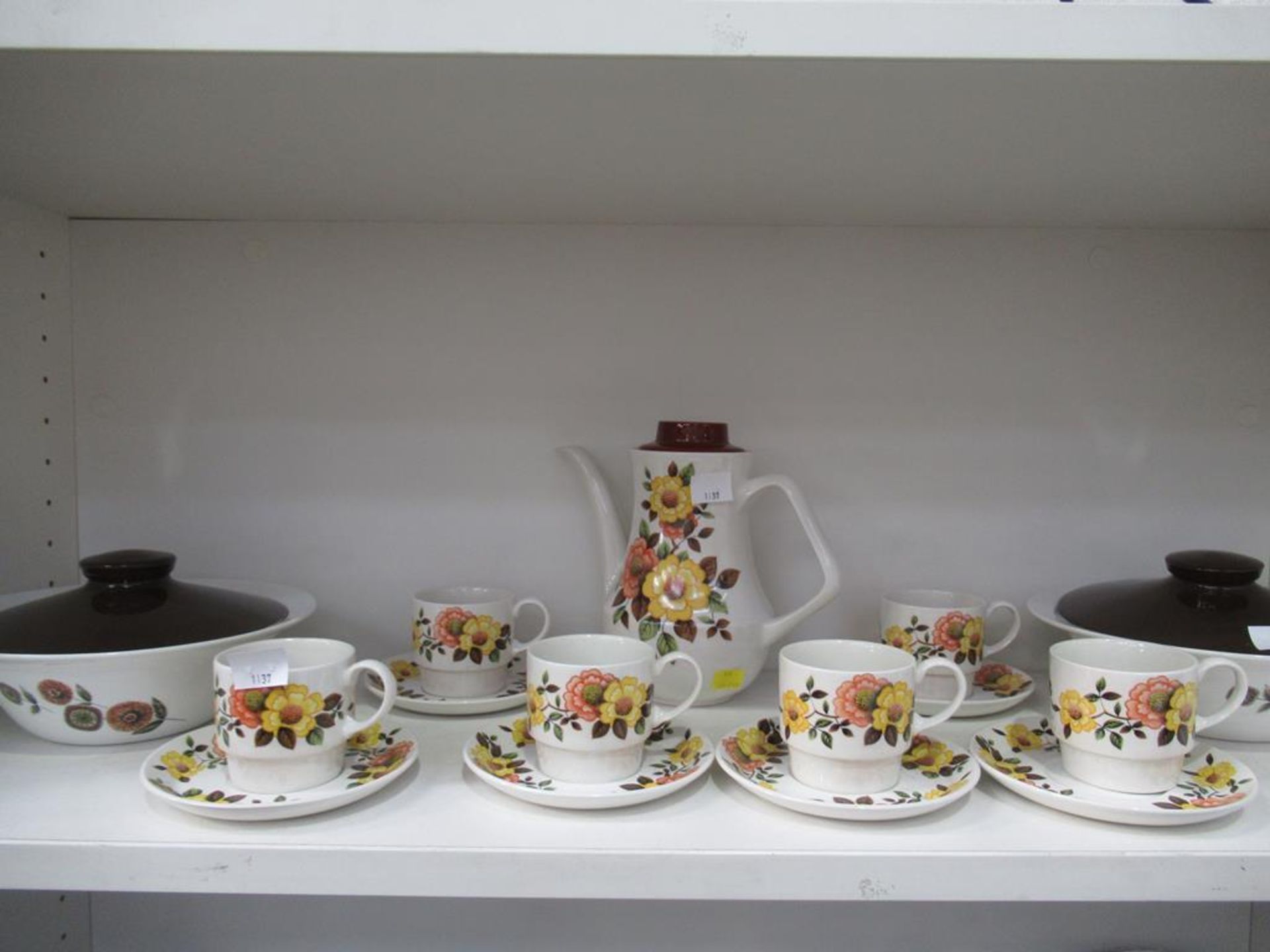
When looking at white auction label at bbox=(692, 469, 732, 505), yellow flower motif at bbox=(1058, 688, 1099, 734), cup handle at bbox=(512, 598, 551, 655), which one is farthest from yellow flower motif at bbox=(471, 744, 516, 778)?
yellow flower motif at bbox=(1058, 688, 1099, 734)

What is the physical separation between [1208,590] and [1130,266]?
298 millimetres

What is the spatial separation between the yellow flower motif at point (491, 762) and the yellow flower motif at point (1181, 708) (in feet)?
1.22

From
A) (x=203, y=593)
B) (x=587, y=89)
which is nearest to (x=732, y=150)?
(x=587, y=89)

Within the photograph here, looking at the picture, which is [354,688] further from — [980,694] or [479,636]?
[980,694]

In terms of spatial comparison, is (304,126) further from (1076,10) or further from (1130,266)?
(1130,266)

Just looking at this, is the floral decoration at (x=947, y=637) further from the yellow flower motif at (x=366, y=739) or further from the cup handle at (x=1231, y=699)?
the yellow flower motif at (x=366, y=739)

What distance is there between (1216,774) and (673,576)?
0.35 m

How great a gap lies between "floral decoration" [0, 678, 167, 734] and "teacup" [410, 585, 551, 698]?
0.17 m

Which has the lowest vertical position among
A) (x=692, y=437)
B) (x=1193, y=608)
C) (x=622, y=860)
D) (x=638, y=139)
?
(x=622, y=860)

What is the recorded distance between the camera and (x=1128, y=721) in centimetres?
48

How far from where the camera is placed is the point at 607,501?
2.23 feet

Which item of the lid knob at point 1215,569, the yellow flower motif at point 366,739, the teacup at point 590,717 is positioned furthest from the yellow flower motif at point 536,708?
the lid knob at point 1215,569

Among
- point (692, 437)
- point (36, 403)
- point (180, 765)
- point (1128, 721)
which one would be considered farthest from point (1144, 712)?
point (36, 403)

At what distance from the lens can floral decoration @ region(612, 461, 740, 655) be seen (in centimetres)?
61
